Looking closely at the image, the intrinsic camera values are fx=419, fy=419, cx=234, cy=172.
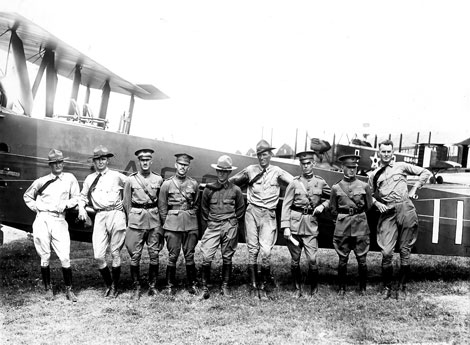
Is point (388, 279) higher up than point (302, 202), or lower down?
lower down

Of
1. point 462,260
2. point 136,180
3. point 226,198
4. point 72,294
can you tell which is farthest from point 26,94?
point 462,260

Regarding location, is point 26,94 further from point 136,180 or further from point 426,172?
point 426,172

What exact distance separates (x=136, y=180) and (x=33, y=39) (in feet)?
8.62

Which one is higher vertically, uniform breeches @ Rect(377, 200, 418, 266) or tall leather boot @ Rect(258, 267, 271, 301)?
uniform breeches @ Rect(377, 200, 418, 266)

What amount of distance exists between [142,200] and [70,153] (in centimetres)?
144

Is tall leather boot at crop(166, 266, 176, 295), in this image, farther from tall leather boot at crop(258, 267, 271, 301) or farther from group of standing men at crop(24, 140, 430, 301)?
tall leather boot at crop(258, 267, 271, 301)

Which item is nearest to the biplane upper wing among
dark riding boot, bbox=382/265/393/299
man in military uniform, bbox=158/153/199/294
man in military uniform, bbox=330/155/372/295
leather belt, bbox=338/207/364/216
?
man in military uniform, bbox=158/153/199/294

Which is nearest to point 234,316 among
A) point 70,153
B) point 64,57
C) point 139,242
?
point 139,242

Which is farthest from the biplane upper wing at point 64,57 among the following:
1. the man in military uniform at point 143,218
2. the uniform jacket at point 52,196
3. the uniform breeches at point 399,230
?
the uniform breeches at point 399,230

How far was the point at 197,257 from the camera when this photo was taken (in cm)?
862

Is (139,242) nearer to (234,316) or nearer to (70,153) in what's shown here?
(234,316)

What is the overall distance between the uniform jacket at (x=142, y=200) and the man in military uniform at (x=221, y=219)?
64cm

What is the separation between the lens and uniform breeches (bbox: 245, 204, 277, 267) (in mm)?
5492

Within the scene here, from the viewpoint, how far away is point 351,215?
5.50 meters
